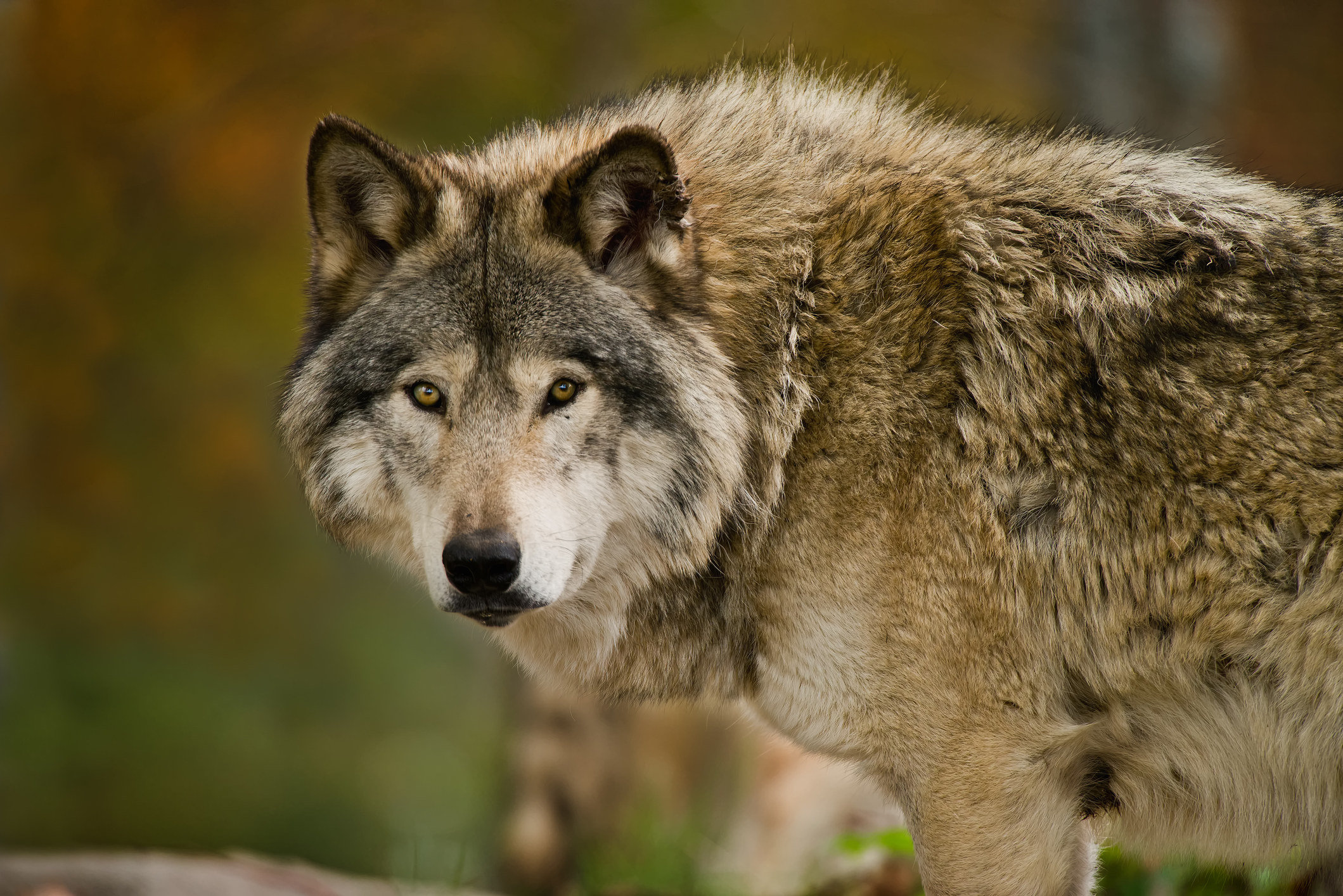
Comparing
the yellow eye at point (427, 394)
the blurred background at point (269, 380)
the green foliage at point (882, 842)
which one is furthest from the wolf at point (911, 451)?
the blurred background at point (269, 380)

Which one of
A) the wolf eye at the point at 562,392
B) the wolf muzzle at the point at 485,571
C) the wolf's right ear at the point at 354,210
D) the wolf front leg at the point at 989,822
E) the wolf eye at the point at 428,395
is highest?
the wolf's right ear at the point at 354,210

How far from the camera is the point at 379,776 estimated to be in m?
11.8

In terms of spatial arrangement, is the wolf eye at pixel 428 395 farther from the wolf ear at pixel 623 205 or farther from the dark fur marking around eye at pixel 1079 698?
the dark fur marking around eye at pixel 1079 698

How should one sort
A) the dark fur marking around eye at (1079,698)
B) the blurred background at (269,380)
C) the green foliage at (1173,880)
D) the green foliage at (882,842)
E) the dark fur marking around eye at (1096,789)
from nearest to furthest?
1. the dark fur marking around eye at (1079,698)
2. the dark fur marking around eye at (1096,789)
3. the green foliage at (1173,880)
4. the green foliage at (882,842)
5. the blurred background at (269,380)

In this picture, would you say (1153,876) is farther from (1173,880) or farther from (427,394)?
(427,394)

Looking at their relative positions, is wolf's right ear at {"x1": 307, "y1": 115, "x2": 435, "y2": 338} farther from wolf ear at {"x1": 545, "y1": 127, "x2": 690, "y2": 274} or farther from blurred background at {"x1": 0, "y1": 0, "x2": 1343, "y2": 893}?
blurred background at {"x1": 0, "y1": 0, "x2": 1343, "y2": 893}

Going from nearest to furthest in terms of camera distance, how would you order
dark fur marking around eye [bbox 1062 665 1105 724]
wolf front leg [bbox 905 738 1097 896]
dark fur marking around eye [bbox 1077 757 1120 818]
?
1. wolf front leg [bbox 905 738 1097 896]
2. dark fur marking around eye [bbox 1062 665 1105 724]
3. dark fur marking around eye [bbox 1077 757 1120 818]

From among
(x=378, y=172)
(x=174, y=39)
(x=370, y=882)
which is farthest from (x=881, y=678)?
(x=174, y=39)

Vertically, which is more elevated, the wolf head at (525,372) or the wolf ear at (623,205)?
the wolf ear at (623,205)

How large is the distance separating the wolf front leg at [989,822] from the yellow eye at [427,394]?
66.0 inches

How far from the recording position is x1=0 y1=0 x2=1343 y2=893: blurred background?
24.0ft

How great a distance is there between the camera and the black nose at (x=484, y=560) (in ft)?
9.13

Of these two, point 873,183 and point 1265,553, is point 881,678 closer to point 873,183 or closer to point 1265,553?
point 1265,553

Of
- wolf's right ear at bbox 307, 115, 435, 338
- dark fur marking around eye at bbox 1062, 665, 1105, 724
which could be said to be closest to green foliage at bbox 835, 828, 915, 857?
dark fur marking around eye at bbox 1062, 665, 1105, 724
